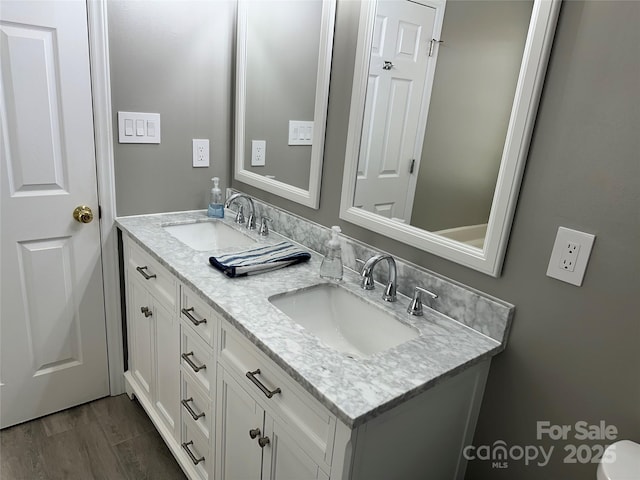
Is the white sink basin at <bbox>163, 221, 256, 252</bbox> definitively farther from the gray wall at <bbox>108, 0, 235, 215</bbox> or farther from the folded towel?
the folded towel

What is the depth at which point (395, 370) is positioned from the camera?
1011 millimetres

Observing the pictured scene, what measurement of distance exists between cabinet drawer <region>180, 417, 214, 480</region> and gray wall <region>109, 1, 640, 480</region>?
86 centimetres

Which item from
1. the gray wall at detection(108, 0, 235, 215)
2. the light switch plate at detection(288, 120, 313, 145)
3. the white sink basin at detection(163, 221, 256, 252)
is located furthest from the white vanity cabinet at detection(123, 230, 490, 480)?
the light switch plate at detection(288, 120, 313, 145)

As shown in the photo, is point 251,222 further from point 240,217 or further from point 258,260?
point 258,260

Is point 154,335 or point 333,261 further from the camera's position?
point 154,335

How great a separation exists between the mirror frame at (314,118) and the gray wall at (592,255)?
29.3 inches

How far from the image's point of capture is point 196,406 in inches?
60.6

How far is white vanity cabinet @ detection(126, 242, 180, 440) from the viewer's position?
64.0 inches

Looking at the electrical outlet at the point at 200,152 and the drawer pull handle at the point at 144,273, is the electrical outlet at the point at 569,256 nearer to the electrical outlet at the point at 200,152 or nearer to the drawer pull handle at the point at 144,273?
the drawer pull handle at the point at 144,273

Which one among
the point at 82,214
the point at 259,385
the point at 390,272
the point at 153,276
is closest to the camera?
the point at 259,385

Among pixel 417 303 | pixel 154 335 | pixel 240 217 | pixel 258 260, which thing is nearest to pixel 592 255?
pixel 417 303

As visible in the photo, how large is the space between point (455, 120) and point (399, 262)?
463 mm

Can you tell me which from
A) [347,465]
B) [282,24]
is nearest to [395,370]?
[347,465]

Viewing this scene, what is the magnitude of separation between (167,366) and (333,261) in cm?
79
